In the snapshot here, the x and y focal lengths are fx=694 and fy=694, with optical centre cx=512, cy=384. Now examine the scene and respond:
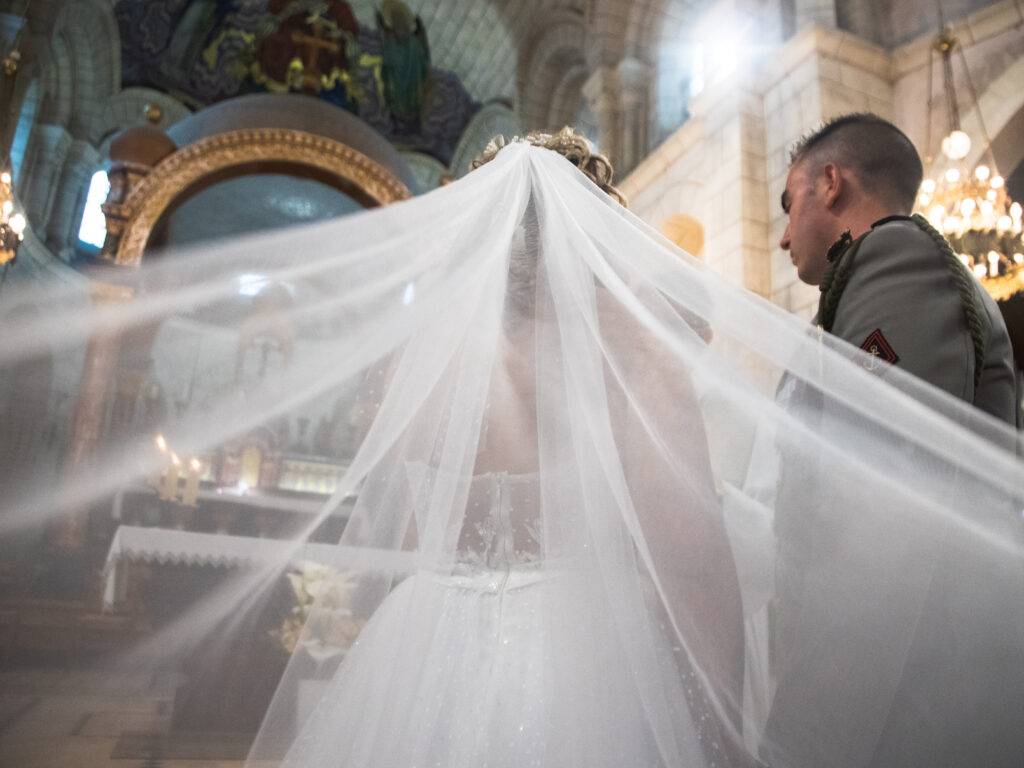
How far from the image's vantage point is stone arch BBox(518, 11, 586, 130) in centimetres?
991

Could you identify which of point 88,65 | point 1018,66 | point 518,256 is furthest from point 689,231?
point 88,65

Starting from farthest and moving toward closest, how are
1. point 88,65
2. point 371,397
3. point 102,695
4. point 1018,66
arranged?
point 88,65 < point 1018,66 < point 102,695 < point 371,397

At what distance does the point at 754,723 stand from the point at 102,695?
2.03 meters

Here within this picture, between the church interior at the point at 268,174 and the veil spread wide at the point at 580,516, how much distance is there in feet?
0.36

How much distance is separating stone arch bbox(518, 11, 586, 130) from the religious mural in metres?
2.44

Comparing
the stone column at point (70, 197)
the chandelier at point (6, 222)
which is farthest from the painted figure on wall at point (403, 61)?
the chandelier at point (6, 222)

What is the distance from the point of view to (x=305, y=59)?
9750mm

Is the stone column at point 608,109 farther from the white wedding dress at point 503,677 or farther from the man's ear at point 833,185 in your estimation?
the white wedding dress at point 503,677

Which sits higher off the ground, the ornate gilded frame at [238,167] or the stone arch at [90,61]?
the stone arch at [90,61]

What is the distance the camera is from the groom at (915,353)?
1.03m

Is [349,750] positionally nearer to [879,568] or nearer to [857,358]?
[879,568]

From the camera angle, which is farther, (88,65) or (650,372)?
(88,65)

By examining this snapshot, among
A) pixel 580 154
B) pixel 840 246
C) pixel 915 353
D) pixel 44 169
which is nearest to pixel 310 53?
pixel 44 169

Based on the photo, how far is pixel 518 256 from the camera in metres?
1.55
